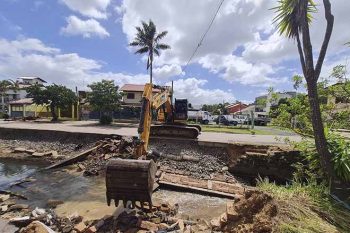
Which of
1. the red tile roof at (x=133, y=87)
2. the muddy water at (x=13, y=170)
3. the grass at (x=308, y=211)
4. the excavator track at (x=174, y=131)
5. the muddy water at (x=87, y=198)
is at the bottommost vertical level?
the muddy water at (x=87, y=198)

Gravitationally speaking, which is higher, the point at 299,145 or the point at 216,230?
the point at 299,145

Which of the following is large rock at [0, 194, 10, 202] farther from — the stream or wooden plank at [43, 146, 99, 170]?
wooden plank at [43, 146, 99, 170]

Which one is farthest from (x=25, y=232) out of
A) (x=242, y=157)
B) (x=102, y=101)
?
(x=102, y=101)

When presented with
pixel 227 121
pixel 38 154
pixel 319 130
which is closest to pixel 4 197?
pixel 38 154

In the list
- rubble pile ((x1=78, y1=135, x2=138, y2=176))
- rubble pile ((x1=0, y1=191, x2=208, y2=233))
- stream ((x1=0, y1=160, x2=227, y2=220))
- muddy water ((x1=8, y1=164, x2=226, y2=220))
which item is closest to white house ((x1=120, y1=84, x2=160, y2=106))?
rubble pile ((x1=78, y1=135, x2=138, y2=176))

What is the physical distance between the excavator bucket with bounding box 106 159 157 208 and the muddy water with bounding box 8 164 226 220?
1.56 meters

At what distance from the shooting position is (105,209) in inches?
341

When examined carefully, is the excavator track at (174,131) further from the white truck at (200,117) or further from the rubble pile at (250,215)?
the white truck at (200,117)

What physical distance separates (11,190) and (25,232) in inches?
202

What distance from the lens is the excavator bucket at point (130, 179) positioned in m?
6.66

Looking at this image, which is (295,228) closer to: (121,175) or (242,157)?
(121,175)

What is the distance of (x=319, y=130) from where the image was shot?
6043mm

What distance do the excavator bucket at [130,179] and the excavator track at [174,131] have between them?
9420 millimetres

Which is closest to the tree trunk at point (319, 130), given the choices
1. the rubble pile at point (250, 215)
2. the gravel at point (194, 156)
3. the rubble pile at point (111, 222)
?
the rubble pile at point (250, 215)
